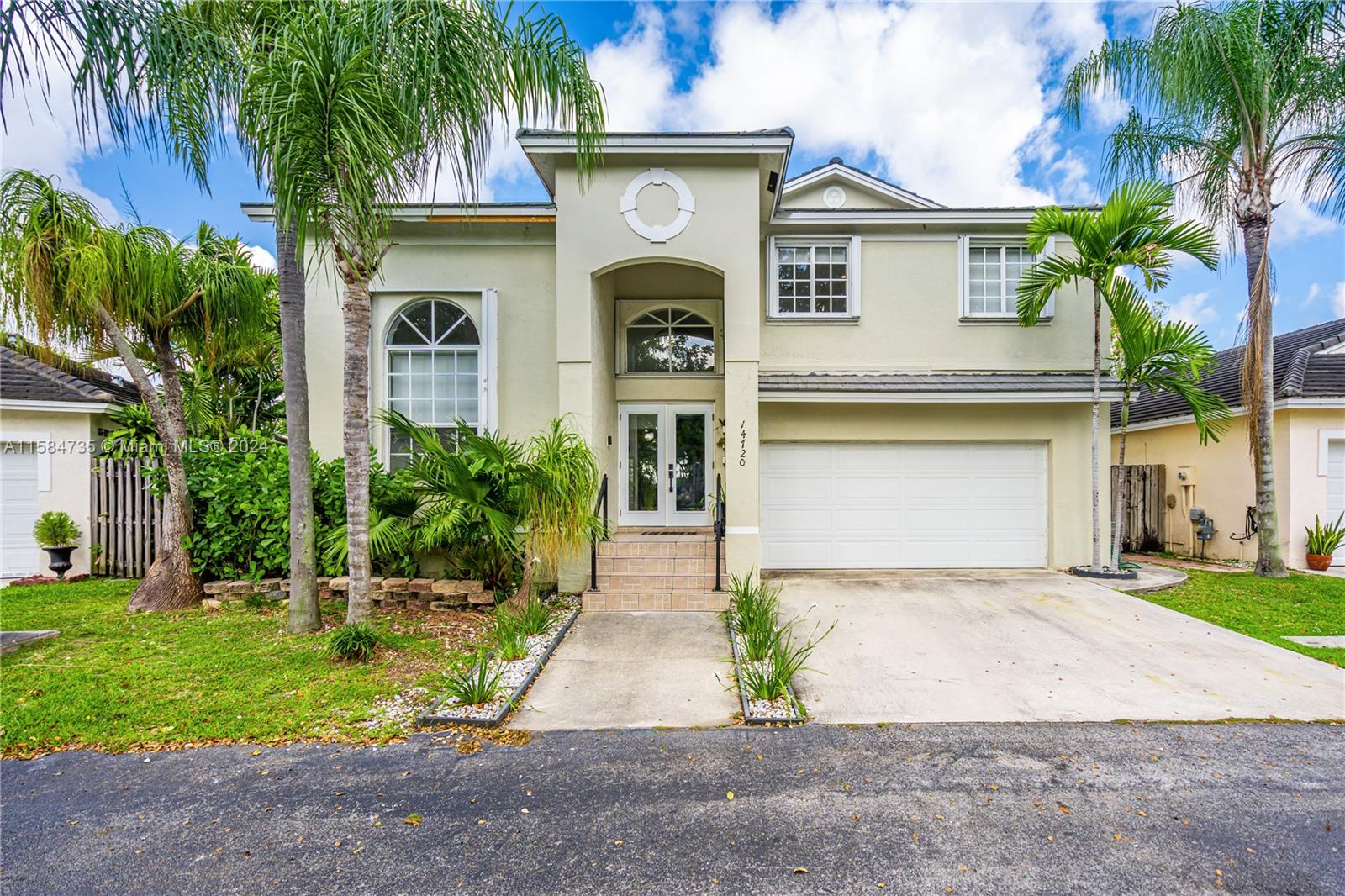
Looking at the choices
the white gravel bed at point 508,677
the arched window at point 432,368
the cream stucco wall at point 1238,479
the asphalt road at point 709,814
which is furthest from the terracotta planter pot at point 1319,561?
the arched window at point 432,368

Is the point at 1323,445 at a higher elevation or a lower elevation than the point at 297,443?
lower

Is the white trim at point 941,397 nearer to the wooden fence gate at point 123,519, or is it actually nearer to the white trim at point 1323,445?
the white trim at point 1323,445

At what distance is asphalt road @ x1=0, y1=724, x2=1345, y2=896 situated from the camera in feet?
9.01

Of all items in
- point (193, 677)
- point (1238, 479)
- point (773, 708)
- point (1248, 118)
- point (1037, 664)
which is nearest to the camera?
point (773, 708)

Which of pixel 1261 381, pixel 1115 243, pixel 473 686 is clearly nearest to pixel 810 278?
pixel 1115 243

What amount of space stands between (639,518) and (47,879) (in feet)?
24.3

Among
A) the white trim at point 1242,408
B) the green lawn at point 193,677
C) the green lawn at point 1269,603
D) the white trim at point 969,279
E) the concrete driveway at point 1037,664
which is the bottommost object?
the green lawn at point 1269,603

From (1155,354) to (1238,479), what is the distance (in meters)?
4.26

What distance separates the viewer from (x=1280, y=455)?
10.1 metres

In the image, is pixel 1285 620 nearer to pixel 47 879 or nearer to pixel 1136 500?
pixel 1136 500

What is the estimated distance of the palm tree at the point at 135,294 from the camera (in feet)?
21.3

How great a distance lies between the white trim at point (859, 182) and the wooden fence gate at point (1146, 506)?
7.20 m

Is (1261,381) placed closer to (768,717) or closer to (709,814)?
(768,717)

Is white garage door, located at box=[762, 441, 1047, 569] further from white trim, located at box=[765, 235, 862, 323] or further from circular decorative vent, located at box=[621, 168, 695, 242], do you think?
circular decorative vent, located at box=[621, 168, 695, 242]
